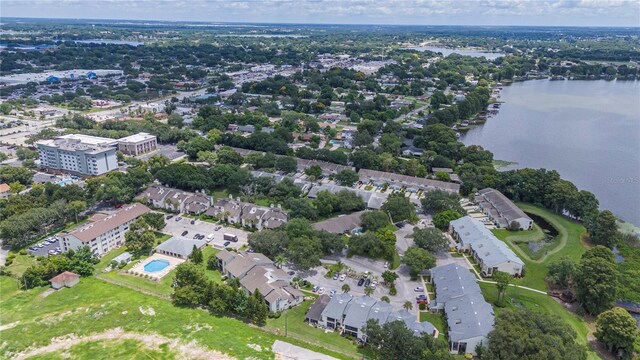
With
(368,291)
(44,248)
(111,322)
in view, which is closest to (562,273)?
(368,291)

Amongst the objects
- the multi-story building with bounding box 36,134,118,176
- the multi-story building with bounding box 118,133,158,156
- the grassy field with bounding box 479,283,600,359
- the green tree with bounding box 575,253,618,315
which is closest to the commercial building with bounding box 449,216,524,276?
the grassy field with bounding box 479,283,600,359

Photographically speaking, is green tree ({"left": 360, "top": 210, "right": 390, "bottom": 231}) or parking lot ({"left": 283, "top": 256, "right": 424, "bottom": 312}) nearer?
parking lot ({"left": 283, "top": 256, "right": 424, "bottom": 312})

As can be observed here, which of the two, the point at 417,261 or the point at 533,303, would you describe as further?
the point at 417,261

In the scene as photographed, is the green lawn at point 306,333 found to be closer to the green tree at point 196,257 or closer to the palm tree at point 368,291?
the palm tree at point 368,291

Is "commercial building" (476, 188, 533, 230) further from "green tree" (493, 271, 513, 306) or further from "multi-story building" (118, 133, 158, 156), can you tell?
"multi-story building" (118, 133, 158, 156)

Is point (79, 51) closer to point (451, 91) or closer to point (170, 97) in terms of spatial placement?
point (170, 97)

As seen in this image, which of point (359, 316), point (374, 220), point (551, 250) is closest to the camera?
point (359, 316)

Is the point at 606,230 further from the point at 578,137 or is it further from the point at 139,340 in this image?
the point at 578,137
